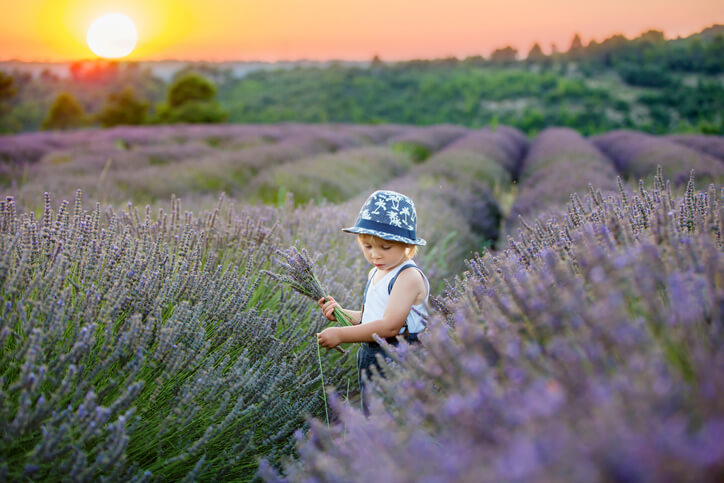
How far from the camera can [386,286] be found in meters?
2.21

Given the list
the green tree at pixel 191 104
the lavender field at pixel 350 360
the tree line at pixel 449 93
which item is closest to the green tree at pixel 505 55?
the tree line at pixel 449 93

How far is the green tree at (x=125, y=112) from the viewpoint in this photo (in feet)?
93.8

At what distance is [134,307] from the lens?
176 centimetres

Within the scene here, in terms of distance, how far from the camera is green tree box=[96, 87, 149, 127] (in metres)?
28.6

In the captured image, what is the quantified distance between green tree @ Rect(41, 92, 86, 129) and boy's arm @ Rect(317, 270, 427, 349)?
34852 mm

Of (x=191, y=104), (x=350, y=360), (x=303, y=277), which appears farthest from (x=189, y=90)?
(x=303, y=277)

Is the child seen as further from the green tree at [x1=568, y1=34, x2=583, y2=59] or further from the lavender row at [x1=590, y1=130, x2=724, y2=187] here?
the green tree at [x1=568, y1=34, x2=583, y2=59]

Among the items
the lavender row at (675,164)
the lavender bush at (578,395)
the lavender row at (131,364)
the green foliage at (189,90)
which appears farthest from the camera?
Result: the green foliage at (189,90)

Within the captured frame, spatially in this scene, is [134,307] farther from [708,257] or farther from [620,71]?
[620,71]

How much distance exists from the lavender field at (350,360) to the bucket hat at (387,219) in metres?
0.29

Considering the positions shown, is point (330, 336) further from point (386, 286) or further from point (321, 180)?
point (321, 180)

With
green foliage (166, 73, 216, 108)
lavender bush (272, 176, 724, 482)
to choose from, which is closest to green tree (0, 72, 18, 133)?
green foliage (166, 73, 216, 108)

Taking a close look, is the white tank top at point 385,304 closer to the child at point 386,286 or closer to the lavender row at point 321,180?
the child at point 386,286

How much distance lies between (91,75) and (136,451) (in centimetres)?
6134
